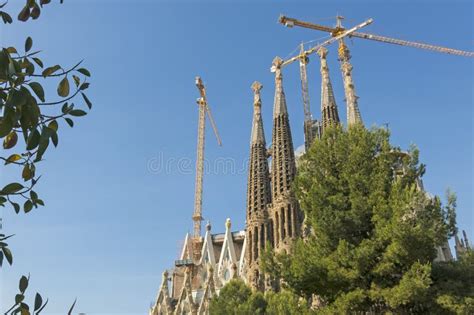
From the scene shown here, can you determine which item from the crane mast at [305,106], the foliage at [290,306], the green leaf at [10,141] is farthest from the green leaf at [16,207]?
the crane mast at [305,106]

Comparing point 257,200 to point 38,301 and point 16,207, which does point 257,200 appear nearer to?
point 16,207

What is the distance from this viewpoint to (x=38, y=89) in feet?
7.23

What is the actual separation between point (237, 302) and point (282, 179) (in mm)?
19668

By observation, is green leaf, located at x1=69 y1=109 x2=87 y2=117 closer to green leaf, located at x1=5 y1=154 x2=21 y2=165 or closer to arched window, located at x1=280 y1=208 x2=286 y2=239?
green leaf, located at x1=5 y1=154 x2=21 y2=165

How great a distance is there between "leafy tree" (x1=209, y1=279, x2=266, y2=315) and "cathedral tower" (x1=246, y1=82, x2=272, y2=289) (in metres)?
14.0

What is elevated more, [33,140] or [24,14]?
[24,14]

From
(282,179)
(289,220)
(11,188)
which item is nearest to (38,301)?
(11,188)

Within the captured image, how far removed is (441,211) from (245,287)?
12.7 meters

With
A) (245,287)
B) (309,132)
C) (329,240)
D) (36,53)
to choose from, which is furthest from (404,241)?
(309,132)

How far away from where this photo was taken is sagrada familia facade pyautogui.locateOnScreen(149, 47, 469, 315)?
3756 centimetres

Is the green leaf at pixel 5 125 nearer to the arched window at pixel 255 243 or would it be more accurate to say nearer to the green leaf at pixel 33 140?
the green leaf at pixel 33 140

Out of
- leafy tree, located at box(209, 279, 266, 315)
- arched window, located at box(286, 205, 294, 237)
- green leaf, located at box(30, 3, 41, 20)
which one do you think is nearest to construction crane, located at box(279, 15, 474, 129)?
arched window, located at box(286, 205, 294, 237)

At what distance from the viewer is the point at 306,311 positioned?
1259 centimetres

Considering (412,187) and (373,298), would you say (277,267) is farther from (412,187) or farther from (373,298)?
(412,187)
